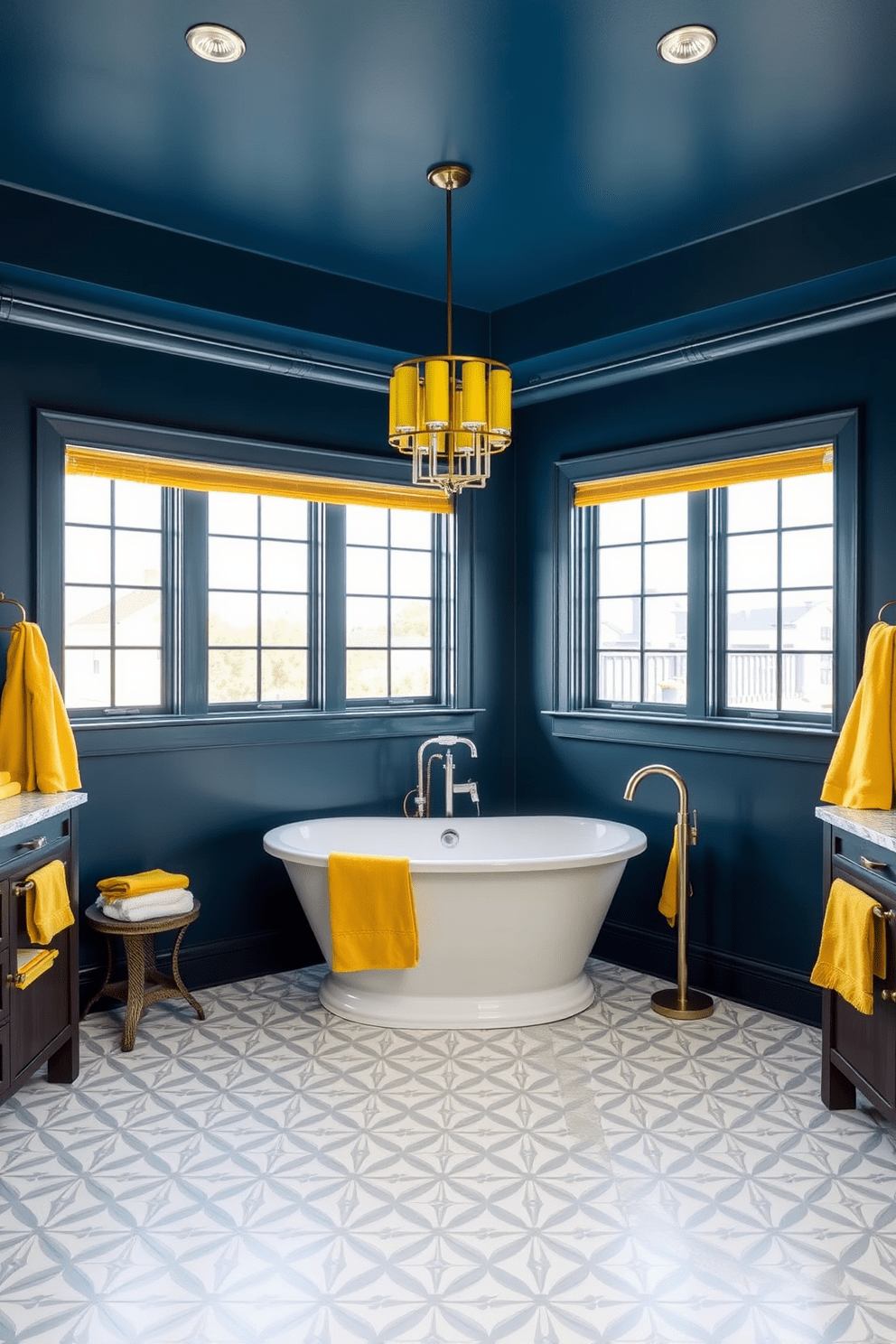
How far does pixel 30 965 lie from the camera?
2.72 meters

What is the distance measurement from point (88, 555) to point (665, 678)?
2.40 metres

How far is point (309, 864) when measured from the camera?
3508 millimetres

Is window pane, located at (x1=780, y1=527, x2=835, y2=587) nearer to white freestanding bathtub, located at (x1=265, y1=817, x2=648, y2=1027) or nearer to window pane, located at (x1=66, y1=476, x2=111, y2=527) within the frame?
white freestanding bathtub, located at (x1=265, y1=817, x2=648, y2=1027)

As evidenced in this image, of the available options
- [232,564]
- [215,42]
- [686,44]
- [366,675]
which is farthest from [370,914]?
[686,44]

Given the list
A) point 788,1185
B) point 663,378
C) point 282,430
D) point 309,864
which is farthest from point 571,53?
point 788,1185

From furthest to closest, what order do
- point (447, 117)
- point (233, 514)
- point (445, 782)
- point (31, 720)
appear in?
point (445, 782), point (233, 514), point (31, 720), point (447, 117)

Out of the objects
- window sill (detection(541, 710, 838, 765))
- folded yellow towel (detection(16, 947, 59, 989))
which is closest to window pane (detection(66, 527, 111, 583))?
folded yellow towel (detection(16, 947, 59, 989))

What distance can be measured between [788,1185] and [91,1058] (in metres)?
2.18

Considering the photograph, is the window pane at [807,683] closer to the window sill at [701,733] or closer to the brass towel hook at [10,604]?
the window sill at [701,733]

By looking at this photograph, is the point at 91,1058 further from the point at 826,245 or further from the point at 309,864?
the point at 826,245

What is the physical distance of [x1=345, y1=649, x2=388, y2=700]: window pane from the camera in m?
4.47

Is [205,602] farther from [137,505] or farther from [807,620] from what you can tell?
[807,620]

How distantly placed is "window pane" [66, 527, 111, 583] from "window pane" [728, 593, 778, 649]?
244 cm

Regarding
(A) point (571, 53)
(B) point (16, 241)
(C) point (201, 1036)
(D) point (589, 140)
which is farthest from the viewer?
(C) point (201, 1036)
